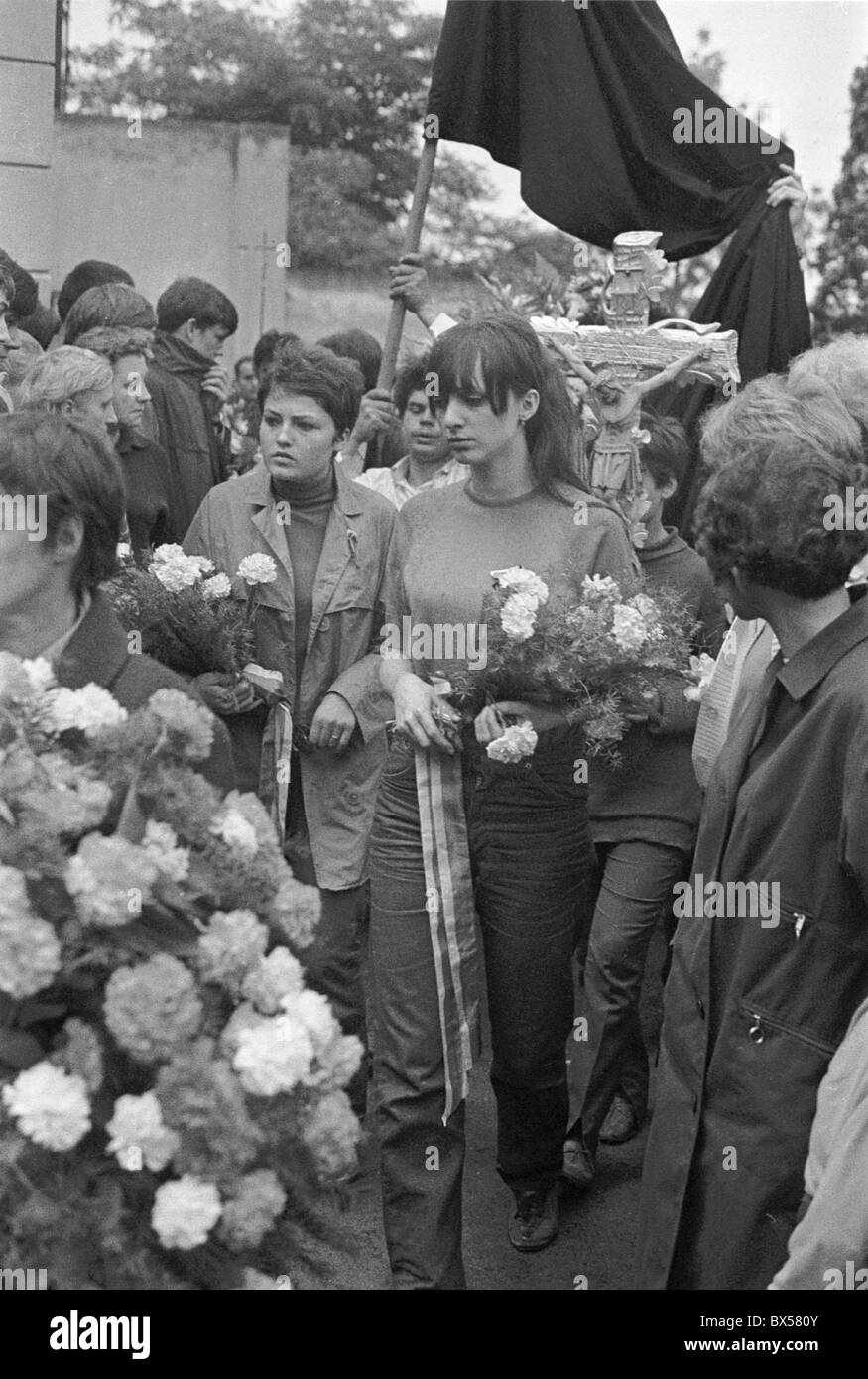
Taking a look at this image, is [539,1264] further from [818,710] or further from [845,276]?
[845,276]

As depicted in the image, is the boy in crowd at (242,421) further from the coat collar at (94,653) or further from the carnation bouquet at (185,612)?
the coat collar at (94,653)

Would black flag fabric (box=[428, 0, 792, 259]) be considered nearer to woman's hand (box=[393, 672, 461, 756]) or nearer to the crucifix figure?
the crucifix figure

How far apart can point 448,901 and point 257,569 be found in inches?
44.1

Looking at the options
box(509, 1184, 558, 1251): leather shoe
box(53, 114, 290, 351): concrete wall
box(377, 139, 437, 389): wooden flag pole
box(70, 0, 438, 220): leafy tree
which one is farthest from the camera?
box(70, 0, 438, 220): leafy tree

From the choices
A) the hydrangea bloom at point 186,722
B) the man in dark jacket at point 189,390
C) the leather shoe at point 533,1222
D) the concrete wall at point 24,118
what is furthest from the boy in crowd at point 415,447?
the hydrangea bloom at point 186,722

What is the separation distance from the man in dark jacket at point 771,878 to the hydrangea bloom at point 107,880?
3.73ft

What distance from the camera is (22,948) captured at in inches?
76.8

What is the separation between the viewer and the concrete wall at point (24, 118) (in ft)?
27.0

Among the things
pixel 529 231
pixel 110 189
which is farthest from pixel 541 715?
pixel 529 231

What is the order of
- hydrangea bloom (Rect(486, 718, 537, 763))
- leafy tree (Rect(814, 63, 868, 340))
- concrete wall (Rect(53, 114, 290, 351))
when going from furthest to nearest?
concrete wall (Rect(53, 114, 290, 351)), leafy tree (Rect(814, 63, 868, 340)), hydrangea bloom (Rect(486, 718, 537, 763))

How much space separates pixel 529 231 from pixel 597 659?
3552cm

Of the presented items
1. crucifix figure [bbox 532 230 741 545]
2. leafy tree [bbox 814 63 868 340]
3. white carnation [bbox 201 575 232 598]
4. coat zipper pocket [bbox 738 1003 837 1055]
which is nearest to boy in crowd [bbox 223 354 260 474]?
crucifix figure [bbox 532 230 741 545]

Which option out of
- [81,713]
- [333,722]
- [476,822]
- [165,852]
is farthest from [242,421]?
[165,852]

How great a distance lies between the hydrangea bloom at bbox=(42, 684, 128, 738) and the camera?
2213mm
